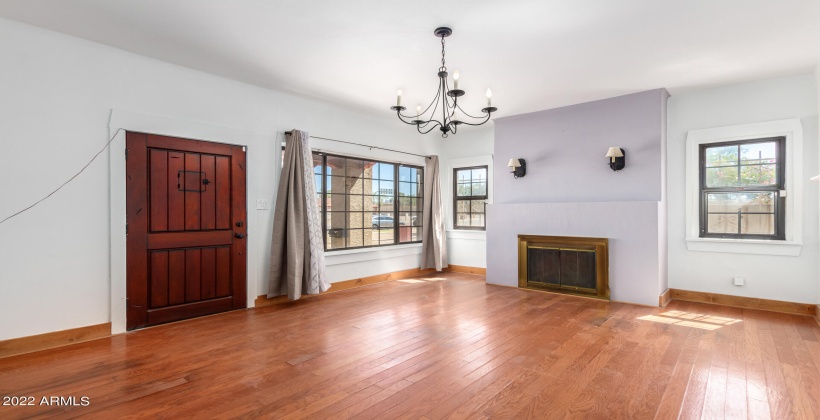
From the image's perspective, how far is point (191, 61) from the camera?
3850 mm

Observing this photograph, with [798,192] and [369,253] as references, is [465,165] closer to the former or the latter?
[369,253]

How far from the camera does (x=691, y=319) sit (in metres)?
3.98

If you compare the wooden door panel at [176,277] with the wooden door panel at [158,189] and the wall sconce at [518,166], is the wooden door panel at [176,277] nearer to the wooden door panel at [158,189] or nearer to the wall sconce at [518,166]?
the wooden door panel at [158,189]

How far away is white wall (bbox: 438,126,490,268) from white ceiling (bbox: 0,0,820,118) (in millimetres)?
2154

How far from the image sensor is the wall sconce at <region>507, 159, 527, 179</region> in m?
5.68

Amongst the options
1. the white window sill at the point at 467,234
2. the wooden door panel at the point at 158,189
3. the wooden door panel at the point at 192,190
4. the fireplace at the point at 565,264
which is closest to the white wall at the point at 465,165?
the white window sill at the point at 467,234

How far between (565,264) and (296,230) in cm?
355

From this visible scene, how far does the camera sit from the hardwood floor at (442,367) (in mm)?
2197

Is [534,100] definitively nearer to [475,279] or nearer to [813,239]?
[475,279]

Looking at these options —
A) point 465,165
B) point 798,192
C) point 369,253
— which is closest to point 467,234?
point 465,165

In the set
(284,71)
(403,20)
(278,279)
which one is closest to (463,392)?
(403,20)

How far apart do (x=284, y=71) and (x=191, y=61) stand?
0.89 metres

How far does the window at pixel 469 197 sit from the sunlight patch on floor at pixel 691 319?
314 cm

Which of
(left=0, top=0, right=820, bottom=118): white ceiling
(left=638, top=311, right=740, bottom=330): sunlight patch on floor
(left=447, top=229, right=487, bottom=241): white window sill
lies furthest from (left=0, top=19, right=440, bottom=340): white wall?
(left=638, top=311, right=740, bottom=330): sunlight patch on floor
